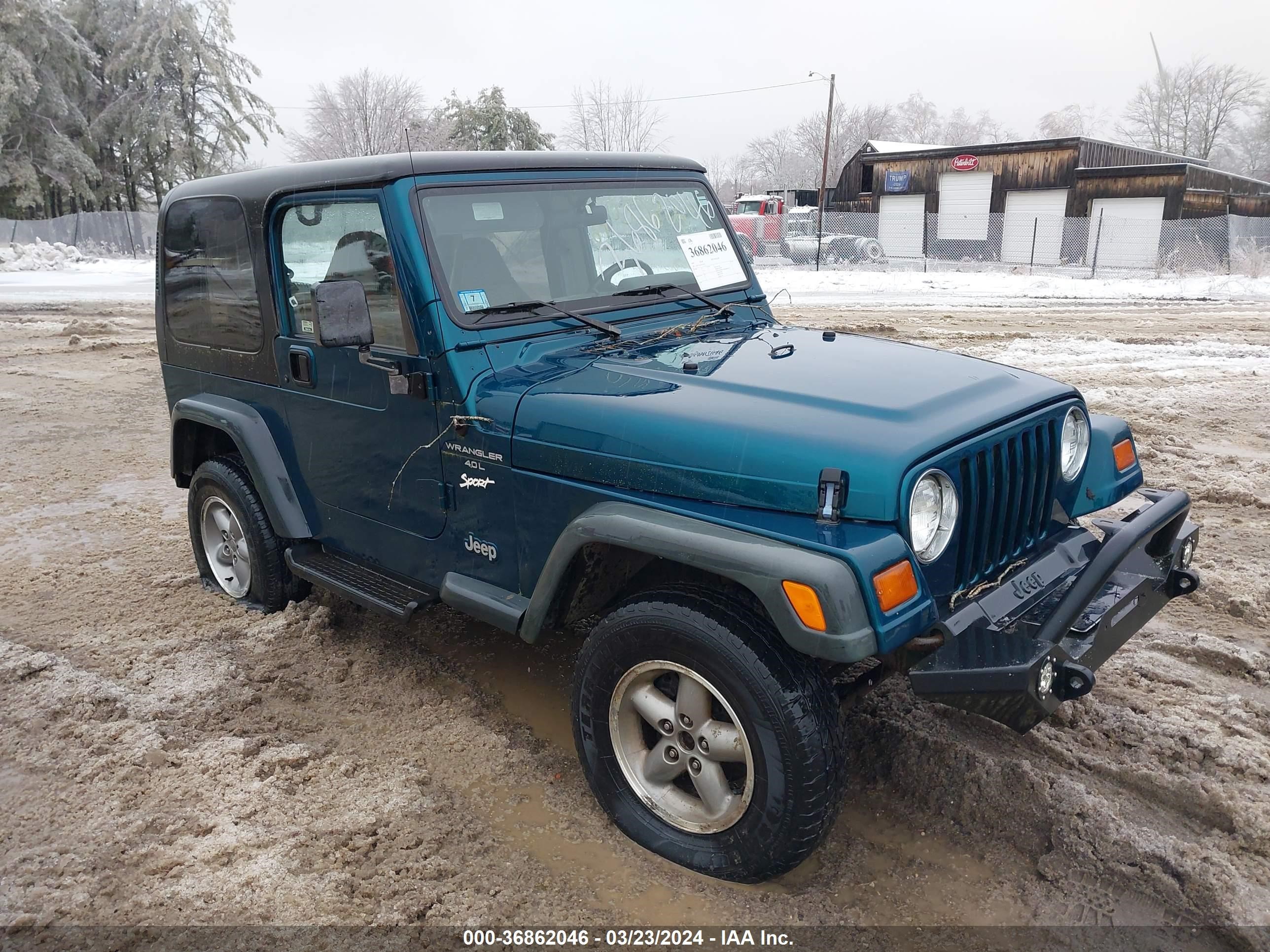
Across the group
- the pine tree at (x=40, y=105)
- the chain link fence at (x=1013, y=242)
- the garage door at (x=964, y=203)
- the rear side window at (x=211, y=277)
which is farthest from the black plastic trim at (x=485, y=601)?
the pine tree at (x=40, y=105)

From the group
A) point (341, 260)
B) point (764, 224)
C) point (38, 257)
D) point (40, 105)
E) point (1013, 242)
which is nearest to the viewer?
point (341, 260)

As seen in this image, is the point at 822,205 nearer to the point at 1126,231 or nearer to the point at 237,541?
the point at 1126,231

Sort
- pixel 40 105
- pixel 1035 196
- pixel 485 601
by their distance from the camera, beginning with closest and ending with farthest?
pixel 485 601 → pixel 1035 196 → pixel 40 105

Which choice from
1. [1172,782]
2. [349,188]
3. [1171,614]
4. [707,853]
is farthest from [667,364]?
[1171,614]

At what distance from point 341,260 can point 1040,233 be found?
105ft

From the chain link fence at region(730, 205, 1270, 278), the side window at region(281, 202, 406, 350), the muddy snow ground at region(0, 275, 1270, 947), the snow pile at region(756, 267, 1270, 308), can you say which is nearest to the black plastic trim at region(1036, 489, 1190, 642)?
the muddy snow ground at region(0, 275, 1270, 947)

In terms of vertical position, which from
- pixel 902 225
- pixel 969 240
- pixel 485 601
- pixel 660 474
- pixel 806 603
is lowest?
pixel 485 601

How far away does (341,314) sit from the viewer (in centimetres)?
306

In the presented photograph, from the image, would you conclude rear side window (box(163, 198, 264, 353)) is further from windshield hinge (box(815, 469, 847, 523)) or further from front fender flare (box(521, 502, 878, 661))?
windshield hinge (box(815, 469, 847, 523))

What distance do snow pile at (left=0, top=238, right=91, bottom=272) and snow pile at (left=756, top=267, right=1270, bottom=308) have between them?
2187 centimetres

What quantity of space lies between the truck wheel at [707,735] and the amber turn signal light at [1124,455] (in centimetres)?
157

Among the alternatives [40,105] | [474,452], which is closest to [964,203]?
[40,105]

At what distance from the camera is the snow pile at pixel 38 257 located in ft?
91.9

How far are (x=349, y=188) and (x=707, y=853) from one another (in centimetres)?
258
